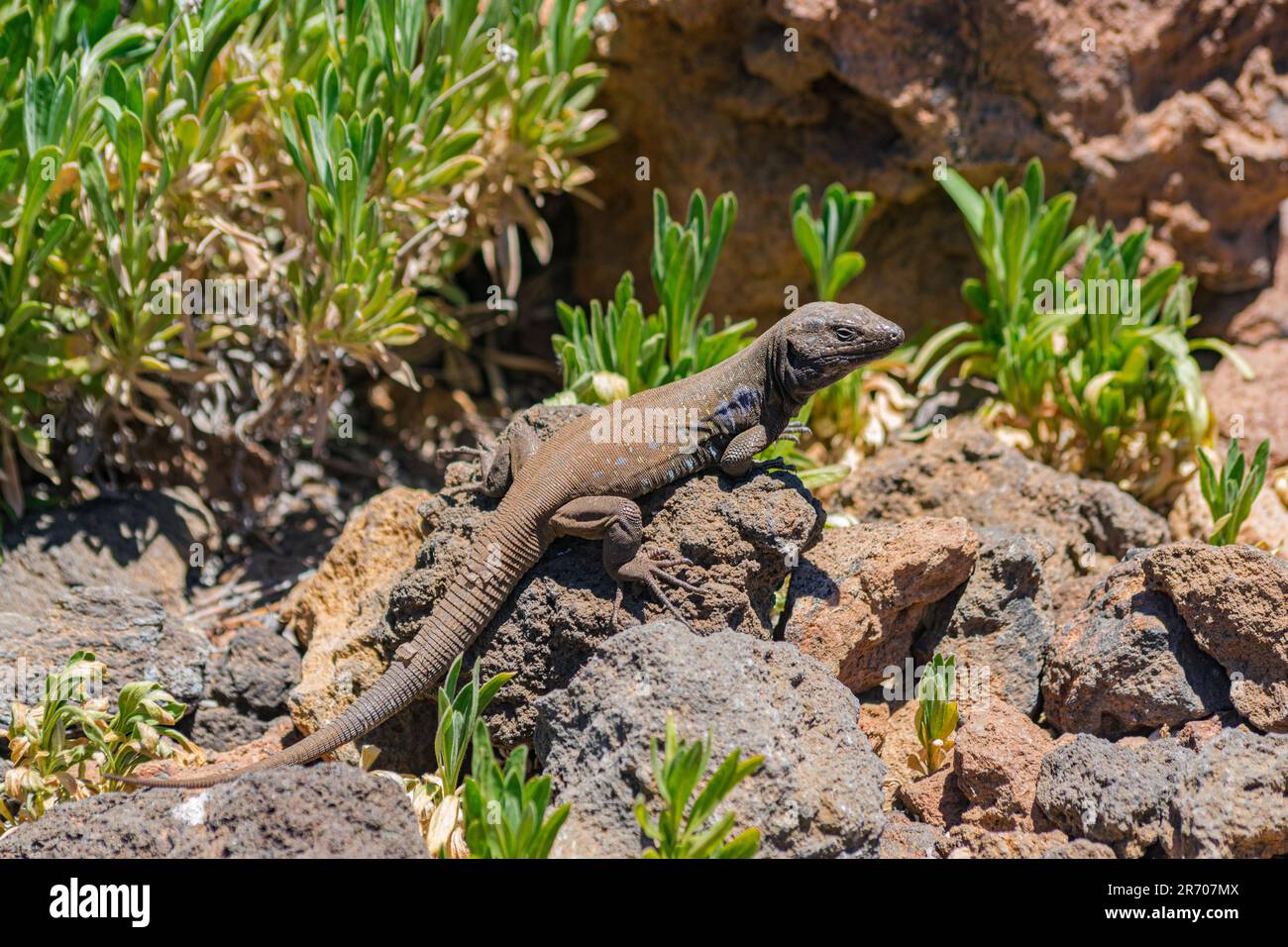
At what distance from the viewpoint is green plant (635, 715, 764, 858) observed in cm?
350

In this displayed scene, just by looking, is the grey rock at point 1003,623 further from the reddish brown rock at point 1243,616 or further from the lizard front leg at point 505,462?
the lizard front leg at point 505,462

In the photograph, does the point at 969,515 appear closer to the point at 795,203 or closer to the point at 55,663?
the point at 795,203

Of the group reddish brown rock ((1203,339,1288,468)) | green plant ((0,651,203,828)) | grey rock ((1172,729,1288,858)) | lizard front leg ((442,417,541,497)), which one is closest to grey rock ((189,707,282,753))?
green plant ((0,651,203,828))

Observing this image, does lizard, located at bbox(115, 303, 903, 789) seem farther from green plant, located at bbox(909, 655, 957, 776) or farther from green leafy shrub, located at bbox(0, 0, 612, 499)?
green leafy shrub, located at bbox(0, 0, 612, 499)

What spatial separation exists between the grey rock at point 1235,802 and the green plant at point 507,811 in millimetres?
1944

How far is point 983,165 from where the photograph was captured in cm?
714

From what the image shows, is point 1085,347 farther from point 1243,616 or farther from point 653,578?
point 653,578

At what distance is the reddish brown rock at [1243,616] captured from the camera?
4.41 m

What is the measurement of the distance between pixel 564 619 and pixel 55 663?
82.1 inches

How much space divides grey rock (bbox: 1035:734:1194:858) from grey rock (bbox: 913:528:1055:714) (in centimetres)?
64

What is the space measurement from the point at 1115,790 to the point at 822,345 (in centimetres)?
195

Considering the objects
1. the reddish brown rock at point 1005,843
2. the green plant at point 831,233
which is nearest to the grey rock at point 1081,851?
the reddish brown rock at point 1005,843

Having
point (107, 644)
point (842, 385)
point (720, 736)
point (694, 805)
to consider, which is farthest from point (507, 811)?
point (842, 385)
